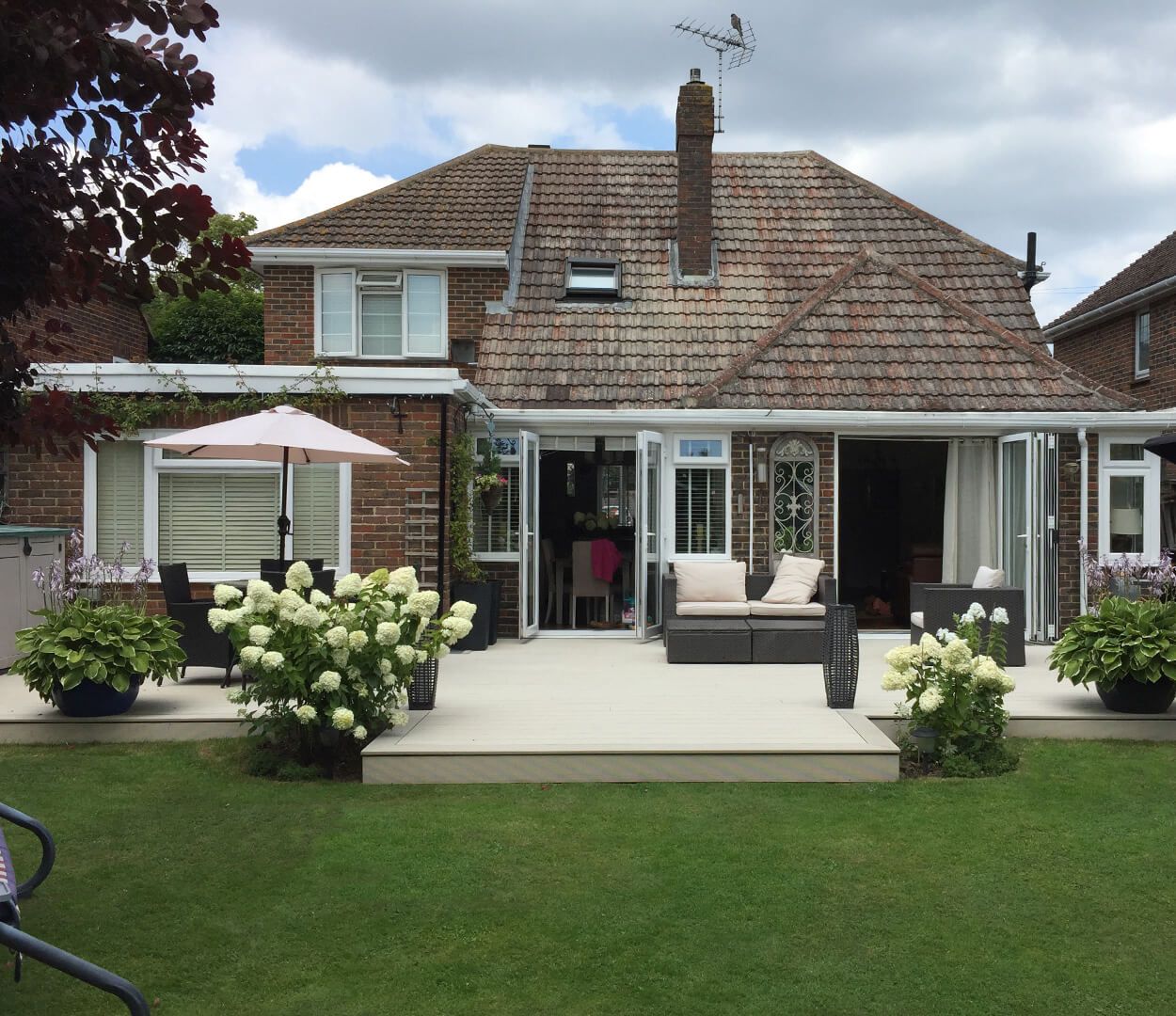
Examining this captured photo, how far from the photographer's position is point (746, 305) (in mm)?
16031

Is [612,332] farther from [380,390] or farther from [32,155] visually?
[32,155]

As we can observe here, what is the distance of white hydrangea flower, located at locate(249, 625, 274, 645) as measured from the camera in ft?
22.6

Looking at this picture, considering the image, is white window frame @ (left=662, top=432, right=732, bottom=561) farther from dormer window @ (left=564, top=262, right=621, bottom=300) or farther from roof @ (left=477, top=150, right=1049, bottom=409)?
dormer window @ (left=564, top=262, right=621, bottom=300)

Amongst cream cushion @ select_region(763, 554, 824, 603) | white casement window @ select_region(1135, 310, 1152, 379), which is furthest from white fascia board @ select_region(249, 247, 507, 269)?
white casement window @ select_region(1135, 310, 1152, 379)

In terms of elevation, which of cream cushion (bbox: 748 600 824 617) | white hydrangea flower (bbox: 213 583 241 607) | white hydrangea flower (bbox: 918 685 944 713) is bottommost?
white hydrangea flower (bbox: 918 685 944 713)

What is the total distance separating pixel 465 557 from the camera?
493 inches

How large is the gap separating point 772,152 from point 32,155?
58.1 ft

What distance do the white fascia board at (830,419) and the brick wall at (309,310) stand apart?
2.74 meters

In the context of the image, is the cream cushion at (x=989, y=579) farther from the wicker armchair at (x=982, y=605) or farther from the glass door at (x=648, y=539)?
the glass door at (x=648, y=539)

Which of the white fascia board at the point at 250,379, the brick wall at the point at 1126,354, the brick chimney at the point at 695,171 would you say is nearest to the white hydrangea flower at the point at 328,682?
the white fascia board at the point at 250,379

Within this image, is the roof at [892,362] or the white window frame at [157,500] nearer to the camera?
the white window frame at [157,500]

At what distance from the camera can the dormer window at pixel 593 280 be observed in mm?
16109

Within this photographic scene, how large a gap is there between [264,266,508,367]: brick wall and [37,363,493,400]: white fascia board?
3.78 meters

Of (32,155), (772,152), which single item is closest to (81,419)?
(32,155)
